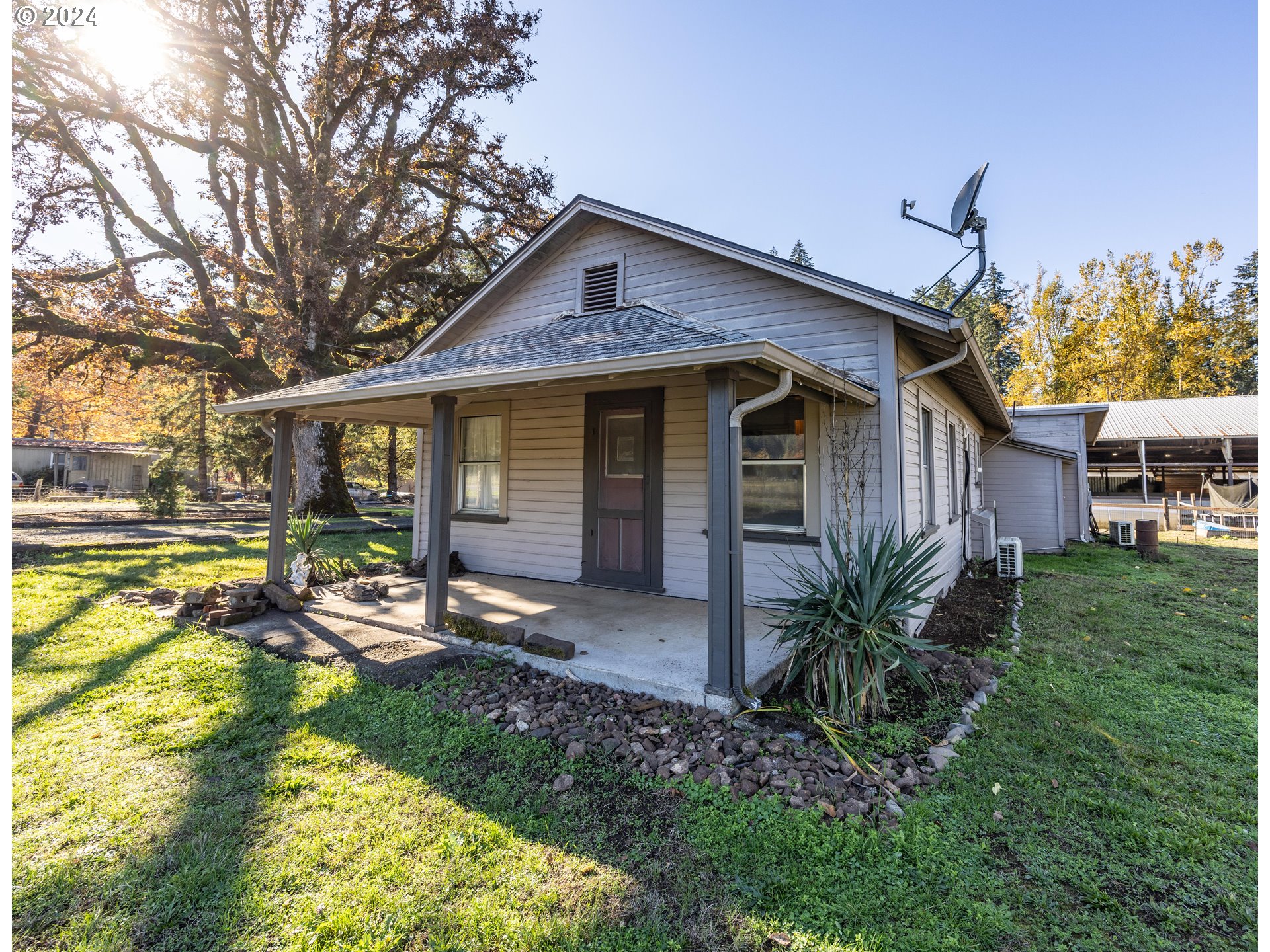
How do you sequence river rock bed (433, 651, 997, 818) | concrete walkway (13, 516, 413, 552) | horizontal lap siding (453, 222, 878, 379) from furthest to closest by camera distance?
concrete walkway (13, 516, 413, 552) < horizontal lap siding (453, 222, 878, 379) < river rock bed (433, 651, 997, 818)

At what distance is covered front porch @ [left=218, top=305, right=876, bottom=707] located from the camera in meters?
3.57

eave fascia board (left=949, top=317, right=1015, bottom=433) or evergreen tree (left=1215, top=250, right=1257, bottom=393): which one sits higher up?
evergreen tree (left=1215, top=250, right=1257, bottom=393)

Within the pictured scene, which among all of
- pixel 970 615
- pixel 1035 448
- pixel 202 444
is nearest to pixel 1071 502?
pixel 1035 448

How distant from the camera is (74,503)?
1872 centimetres

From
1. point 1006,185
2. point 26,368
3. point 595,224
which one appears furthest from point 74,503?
point 1006,185

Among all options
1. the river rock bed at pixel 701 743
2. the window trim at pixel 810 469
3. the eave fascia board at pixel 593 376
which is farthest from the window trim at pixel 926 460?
the river rock bed at pixel 701 743

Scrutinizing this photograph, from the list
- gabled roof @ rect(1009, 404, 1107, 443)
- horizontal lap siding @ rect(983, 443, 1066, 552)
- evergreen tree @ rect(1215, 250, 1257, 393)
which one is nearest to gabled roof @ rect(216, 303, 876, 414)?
horizontal lap siding @ rect(983, 443, 1066, 552)

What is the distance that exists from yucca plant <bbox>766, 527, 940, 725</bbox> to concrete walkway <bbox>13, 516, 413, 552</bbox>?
11.9 m

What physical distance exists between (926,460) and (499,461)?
5.57 metres

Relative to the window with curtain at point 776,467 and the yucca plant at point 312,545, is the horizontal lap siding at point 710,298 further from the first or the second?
the yucca plant at point 312,545

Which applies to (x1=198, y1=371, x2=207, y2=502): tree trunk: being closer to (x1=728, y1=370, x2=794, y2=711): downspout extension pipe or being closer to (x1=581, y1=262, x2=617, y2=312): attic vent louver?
(x1=581, y1=262, x2=617, y2=312): attic vent louver

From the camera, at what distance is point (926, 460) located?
21.5ft

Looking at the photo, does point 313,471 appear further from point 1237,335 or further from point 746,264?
point 1237,335

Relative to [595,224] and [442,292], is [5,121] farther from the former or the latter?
[442,292]
